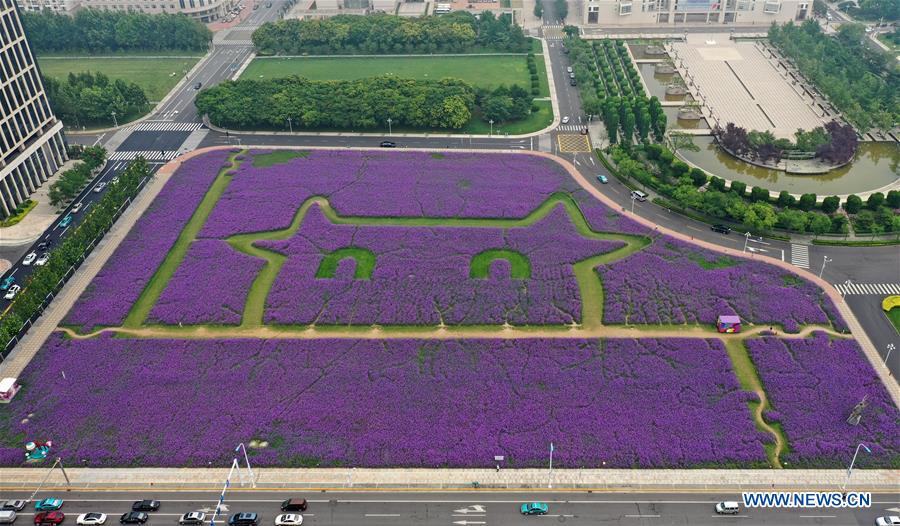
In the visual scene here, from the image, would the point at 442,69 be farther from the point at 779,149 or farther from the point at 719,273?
the point at 719,273

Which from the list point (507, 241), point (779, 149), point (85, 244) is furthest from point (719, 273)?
point (85, 244)

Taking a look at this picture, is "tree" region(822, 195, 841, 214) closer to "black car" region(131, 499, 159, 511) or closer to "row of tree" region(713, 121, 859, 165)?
"row of tree" region(713, 121, 859, 165)

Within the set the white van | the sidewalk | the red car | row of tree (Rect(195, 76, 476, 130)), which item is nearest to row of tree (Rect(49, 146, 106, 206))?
row of tree (Rect(195, 76, 476, 130))

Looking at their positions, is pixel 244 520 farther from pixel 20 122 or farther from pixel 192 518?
pixel 20 122

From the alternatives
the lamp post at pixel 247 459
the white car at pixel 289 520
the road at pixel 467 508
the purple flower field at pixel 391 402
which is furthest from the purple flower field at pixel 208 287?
the white car at pixel 289 520

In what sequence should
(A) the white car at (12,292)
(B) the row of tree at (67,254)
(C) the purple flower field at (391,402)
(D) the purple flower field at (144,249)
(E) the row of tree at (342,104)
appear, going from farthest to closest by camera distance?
(E) the row of tree at (342,104) < (A) the white car at (12,292) < (D) the purple flower field at (144,249) < (B) the row of tree at (67,254) < (C) the purple flower field at (391,402)

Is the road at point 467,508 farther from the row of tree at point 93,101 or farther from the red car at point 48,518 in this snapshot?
the row of tree at point 93,101

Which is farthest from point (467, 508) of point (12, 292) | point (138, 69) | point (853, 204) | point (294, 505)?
point (138, 69)
